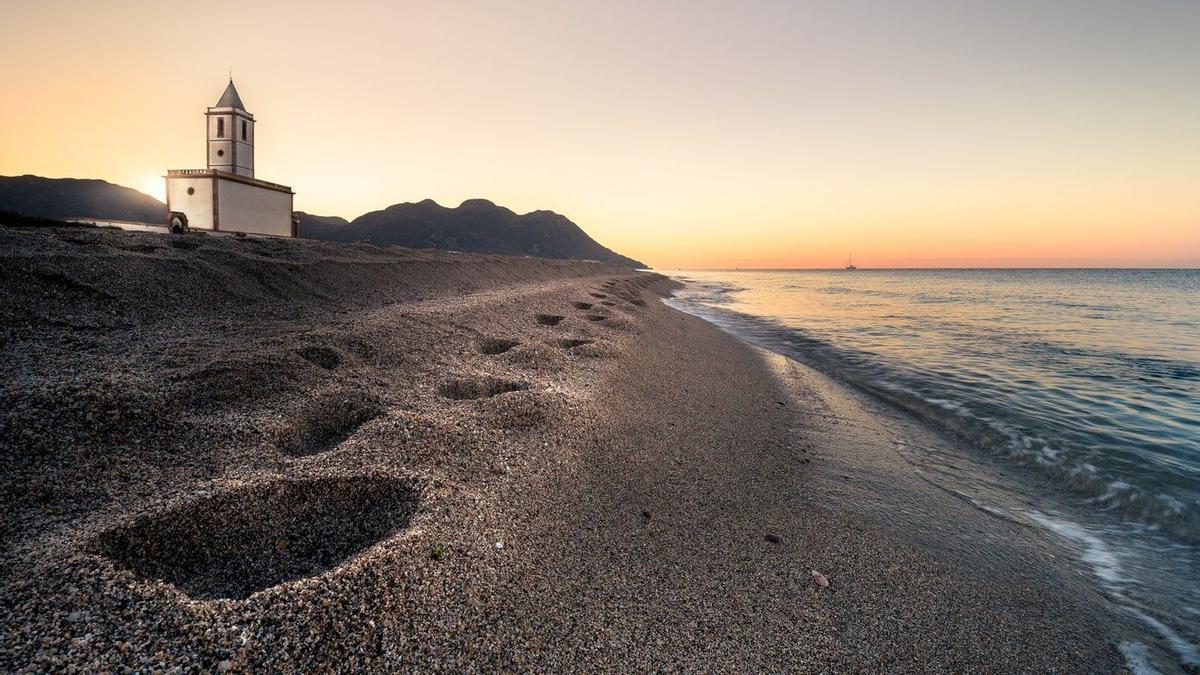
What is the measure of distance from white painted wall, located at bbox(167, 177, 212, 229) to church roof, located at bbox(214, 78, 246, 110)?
1531 cm

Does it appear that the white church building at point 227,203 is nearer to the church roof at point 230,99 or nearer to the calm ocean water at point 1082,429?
the church roof at point 230,99

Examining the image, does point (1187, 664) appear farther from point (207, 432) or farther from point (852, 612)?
point (207, 432)

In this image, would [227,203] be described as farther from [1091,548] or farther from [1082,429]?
[1082,429]

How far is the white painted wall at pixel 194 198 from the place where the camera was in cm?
2439

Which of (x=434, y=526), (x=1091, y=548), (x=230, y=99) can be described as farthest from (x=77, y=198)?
(x=1091, y=548)

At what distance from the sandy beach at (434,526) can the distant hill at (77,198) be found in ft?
531

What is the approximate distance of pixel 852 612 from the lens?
108 inches

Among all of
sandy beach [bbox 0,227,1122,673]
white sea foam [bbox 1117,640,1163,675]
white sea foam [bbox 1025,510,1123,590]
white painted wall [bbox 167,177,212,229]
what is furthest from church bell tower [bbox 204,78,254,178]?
white sea foam [bbox 1117,640,1163,675]

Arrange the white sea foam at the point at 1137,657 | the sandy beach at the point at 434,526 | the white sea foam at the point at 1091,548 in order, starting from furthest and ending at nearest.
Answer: the white sea foam at the point at 1091,548 → the white sea foam at the point at 1137,657 → the sandy beach at the point at 434,526

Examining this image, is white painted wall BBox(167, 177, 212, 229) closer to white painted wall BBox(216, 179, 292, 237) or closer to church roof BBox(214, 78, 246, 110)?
white painted wall BBox(216, 179, 292, 237)

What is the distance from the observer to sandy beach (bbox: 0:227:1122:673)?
1.87 m

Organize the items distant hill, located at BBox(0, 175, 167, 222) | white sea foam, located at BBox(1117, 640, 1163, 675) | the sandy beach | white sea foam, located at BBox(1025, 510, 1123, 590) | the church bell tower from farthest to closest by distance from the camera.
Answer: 1. distant hill, located at BBox(0, 175, 167, 222)
2. the church bell tower
3. white sea foam, located at BBox(1025, 510, 1123, 590)
4. white sea foam, located at BBox(1117, 640, 1163, 675)
5. the sandy beach

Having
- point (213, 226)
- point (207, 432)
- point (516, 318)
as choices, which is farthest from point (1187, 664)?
point (213, 226)

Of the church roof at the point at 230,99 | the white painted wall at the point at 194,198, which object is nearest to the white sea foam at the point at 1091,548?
the white painted wall at the point at 194,198
